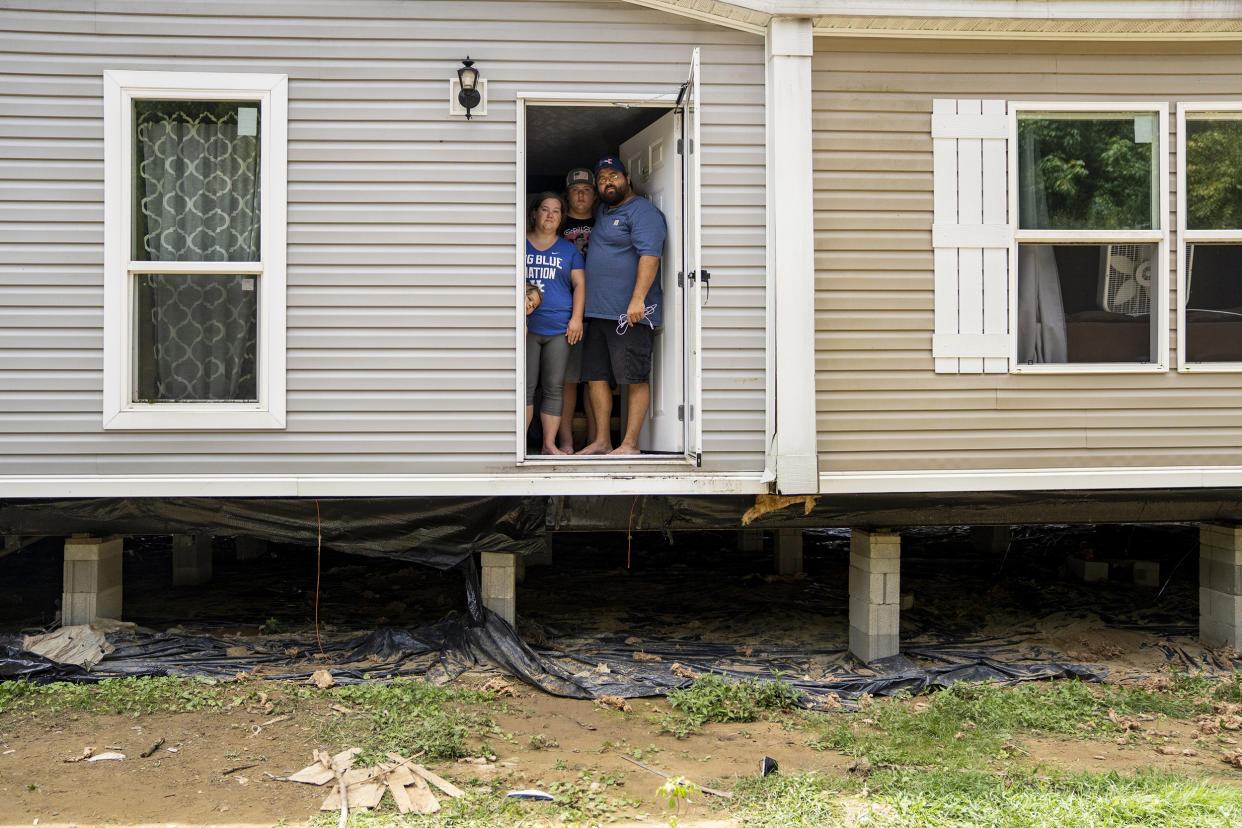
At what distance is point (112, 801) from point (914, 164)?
4734 millimetres

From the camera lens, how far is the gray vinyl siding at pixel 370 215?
4.90m

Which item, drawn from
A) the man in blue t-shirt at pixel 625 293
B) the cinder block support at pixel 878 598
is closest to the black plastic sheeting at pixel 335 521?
the man in blue t-shirt at pixel 625 293

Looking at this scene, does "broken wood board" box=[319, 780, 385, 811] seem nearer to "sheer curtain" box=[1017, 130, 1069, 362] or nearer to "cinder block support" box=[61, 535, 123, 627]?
"cinder block support" box=[61, 535, 123, 627]

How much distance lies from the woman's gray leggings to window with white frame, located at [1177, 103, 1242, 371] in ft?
11.3

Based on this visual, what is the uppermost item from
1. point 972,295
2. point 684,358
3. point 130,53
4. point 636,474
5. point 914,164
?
point 130,53

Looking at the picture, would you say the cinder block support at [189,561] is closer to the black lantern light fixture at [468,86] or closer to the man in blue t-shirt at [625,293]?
the man in blue t-shirt at [625,293]

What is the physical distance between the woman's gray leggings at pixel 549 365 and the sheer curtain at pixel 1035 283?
8.26 feet

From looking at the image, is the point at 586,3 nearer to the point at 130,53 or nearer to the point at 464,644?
the point at 130,53

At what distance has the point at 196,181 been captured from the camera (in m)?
5.01

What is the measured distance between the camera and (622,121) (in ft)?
20.7

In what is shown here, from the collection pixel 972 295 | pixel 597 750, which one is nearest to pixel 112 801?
pixel 597 750

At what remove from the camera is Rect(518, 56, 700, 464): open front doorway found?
5.15 meters

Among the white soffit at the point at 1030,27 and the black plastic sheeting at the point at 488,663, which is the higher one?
the white soffit at the point at 1030,27

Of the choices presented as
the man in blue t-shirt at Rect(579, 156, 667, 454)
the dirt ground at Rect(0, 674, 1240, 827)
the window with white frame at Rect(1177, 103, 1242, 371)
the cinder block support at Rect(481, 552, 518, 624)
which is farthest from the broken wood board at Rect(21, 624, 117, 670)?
the window with white frame at Rect(1177, 103, 1242, 371)
